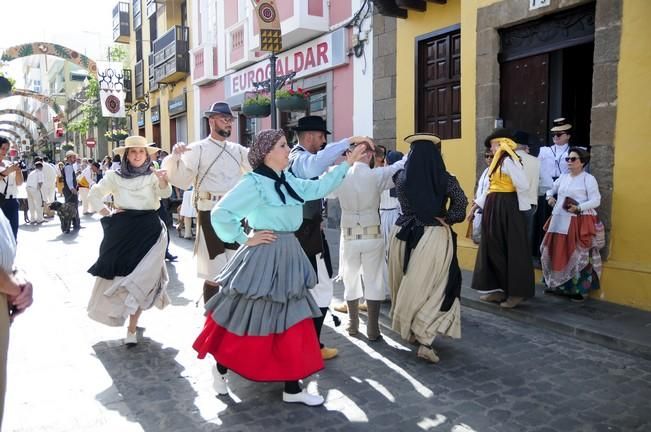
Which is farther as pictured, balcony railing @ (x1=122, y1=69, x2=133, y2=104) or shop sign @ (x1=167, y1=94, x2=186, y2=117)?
balcony railing @ (x1=122, y1=69, x2=133, y2=104)

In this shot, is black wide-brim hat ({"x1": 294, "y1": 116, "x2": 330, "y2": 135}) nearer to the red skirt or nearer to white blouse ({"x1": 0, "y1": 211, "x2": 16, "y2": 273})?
the red skirt

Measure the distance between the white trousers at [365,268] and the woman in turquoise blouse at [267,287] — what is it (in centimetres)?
117

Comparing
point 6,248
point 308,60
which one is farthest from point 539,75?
point 6,248

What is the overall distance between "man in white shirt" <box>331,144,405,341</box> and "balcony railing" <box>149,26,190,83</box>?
15621 mm

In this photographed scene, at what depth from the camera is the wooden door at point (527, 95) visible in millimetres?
7199

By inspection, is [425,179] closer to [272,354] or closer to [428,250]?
[428,250]

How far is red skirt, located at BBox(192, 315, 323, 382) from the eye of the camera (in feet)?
11.2

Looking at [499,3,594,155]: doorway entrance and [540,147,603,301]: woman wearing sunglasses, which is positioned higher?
[499,3,594,155]: doorway entrance

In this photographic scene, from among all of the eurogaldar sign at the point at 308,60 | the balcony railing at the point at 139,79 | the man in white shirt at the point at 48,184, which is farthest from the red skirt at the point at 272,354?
the balcony railing at the point at 139,79

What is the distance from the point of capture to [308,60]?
1207 centimetres

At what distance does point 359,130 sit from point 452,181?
21.1 feet

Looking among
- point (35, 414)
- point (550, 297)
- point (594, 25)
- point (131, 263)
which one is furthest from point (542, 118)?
point (35, 414)

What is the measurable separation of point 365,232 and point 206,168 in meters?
1.53

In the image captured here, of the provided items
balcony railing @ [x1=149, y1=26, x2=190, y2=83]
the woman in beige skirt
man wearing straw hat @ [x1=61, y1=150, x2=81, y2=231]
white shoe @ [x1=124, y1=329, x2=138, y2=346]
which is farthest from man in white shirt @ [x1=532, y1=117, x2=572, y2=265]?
balcony railing @ [x1=149, y1=26, x2=190, y2=83]
